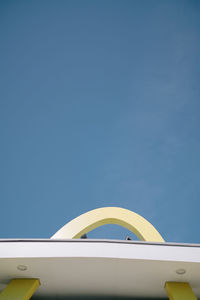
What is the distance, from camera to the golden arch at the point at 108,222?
782cm

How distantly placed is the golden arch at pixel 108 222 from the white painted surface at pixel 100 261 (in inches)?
101

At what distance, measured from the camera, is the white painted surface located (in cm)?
464

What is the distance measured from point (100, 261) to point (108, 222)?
4.04 meters

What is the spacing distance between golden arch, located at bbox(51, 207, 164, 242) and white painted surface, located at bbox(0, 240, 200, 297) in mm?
2570

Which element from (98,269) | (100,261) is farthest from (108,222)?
(100,261)

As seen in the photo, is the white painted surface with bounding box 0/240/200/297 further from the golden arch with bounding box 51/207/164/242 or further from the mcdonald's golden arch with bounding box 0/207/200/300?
the golden arch with bounding box 51/207/164/242

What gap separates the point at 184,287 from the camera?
16.6ft

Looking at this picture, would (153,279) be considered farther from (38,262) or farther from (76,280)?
(38,262)

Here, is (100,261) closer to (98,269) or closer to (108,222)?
(98,269)

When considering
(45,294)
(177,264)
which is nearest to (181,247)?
(177,264)

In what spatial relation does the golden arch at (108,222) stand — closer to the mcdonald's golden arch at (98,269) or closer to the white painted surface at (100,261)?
the mcdonald's golden arch at (98,269)

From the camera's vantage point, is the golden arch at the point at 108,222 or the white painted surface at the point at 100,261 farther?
the golden arch at the point at 108,222

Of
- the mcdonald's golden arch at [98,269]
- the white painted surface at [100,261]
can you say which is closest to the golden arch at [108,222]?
the mcdonald's golden arch at [98,269]

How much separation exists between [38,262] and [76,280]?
0.98 metres
